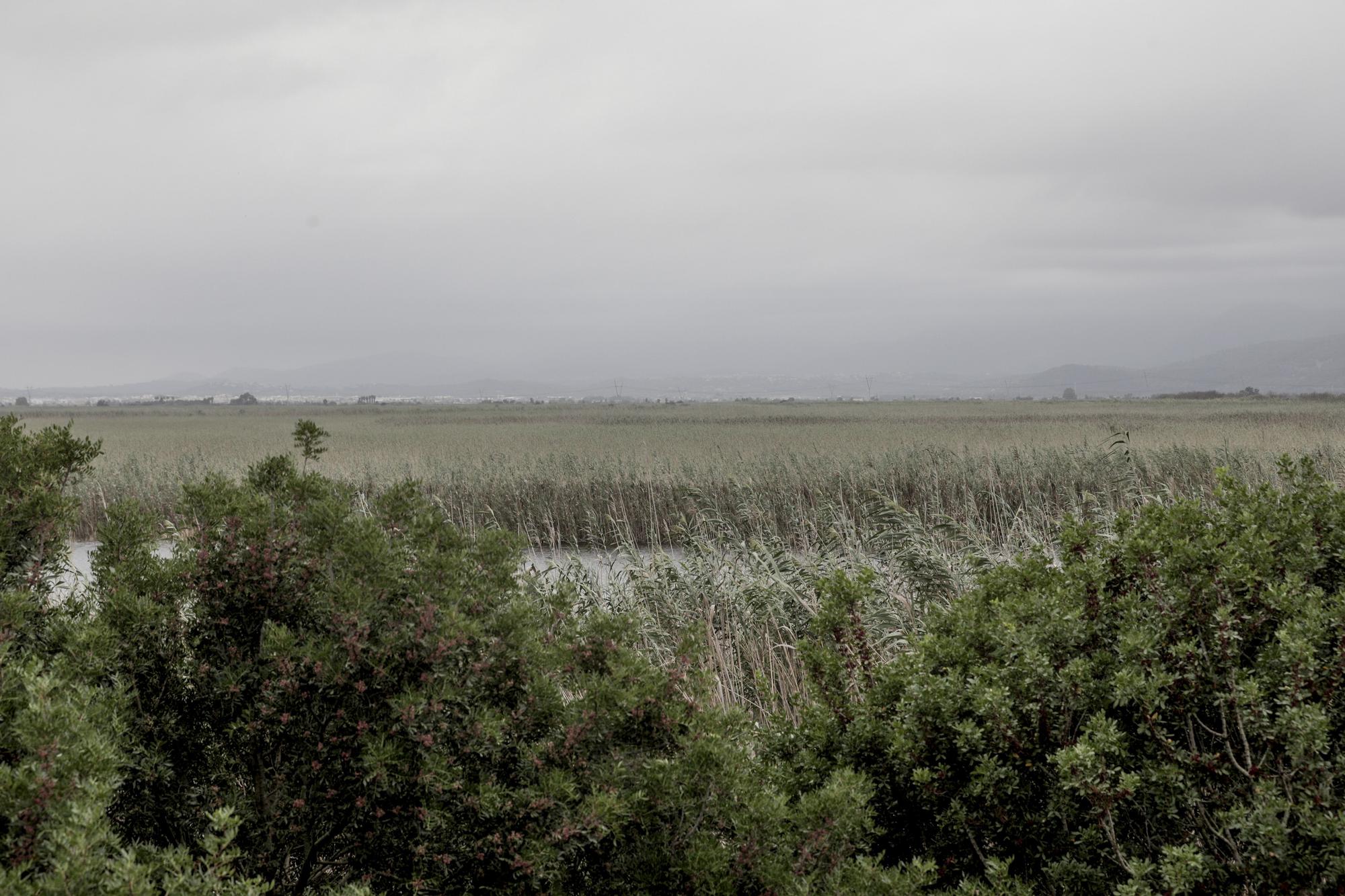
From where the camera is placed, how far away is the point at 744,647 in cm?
719

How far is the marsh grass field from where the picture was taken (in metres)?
14.8

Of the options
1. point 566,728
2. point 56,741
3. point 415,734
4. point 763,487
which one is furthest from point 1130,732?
point 763,487

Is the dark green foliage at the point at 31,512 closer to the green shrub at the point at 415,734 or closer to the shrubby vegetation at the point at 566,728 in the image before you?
the shrubby vegetation at the point at 566,728

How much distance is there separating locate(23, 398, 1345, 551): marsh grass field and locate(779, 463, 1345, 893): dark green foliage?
1.39 metres

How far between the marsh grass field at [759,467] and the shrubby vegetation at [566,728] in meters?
0.68

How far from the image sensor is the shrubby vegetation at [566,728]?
2.41 metres

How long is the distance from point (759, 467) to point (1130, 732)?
19.5 meters

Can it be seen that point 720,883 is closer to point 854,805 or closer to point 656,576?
point 854,805

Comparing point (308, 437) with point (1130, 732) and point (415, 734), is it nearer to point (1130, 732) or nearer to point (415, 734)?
point (415, 734)

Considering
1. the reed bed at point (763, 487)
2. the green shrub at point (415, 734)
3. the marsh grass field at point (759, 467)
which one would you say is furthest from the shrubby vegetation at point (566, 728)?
the marsh grass field at point (759, 467)

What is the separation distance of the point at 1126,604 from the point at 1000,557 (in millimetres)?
5680

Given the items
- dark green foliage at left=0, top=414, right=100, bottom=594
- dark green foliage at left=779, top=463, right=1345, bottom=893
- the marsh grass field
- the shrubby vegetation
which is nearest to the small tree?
the shrubby vegetation

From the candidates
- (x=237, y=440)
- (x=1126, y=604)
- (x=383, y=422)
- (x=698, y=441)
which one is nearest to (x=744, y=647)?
(x=1126, y=604)

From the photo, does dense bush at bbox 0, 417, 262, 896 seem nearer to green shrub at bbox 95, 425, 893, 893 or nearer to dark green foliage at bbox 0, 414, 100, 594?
dark green foliage at bbox 0, 414, 100, 594
